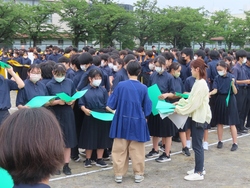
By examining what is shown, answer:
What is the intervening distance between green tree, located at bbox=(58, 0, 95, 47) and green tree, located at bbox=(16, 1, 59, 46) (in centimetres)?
97

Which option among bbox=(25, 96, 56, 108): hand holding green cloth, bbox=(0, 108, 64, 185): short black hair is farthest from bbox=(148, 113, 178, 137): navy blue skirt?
bbox=(0, 108, 64, 185): short black hair

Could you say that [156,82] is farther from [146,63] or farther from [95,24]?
[95,24]

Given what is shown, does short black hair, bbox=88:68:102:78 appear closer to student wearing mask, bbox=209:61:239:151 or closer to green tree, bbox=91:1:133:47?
student wearing mask, bbox=209:61:239:151

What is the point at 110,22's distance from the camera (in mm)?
24844

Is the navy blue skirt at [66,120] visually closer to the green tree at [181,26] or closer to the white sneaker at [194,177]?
the white sneaker at [194,177]

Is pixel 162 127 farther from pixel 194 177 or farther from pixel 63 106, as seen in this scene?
pixel 63 106

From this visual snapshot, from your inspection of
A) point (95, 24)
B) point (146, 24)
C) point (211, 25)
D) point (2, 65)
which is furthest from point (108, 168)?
point (211, 25)

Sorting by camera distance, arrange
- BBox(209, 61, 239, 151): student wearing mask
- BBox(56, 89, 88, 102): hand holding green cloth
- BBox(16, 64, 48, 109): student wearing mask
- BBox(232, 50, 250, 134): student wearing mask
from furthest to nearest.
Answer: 1. BBox(232, 50, 250, 134): student wearing mask
2. BBox(209, 61, 239, 151): student wearing mask
3. BBox(56, 89, 88, 102): hand holding green cloth
4. BBox(16, 64, 48, 109): student wearing mask

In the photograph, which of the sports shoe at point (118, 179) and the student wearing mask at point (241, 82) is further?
the student wearing mask at point (241, 82)

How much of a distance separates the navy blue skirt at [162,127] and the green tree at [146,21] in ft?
68.9

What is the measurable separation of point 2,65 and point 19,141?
334cm

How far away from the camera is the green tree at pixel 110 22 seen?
80.8 feet

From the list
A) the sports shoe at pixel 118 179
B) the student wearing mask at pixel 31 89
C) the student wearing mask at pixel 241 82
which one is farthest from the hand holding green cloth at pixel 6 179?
the student wearing mask at pixel 241 82

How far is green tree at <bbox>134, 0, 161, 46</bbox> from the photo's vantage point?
26469 millimetres
